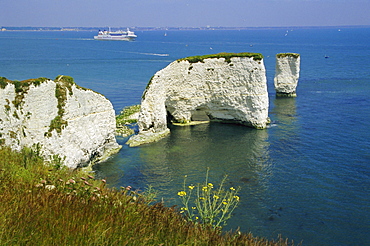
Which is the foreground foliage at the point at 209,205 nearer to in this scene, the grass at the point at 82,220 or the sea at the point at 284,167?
the grass at the point at 82,220

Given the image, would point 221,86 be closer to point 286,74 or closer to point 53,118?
point 53,118

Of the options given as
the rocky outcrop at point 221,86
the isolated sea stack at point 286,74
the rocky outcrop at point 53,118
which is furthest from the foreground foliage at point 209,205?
the isolated sea stack at point 286,74

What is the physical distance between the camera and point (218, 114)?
145 feet

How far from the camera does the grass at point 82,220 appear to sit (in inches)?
299

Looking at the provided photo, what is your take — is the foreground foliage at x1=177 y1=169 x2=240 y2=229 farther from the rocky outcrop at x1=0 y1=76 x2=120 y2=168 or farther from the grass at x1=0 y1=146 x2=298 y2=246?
the rocky outcrop at x1=0 y1=76 x2=120 y2=168

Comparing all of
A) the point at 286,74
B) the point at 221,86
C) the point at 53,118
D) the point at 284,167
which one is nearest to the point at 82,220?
the point at 53,118

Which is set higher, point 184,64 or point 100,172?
point 184,64

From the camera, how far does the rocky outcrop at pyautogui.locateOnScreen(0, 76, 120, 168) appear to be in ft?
79.4

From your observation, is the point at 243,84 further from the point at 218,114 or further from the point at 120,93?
the point at 120,93

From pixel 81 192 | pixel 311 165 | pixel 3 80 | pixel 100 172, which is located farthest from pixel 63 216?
pixel 311 165

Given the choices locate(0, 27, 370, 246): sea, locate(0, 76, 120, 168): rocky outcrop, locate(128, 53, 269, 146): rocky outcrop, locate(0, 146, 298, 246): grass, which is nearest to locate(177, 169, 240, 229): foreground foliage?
locate(0, 146, 298, 246): grass

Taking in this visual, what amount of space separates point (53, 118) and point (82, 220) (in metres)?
19.0

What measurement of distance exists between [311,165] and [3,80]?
78.5 feet

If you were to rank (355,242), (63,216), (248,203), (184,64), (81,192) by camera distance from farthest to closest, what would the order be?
(184,64)
(248,203)
(355,242)
(81,192)
(63,216)
